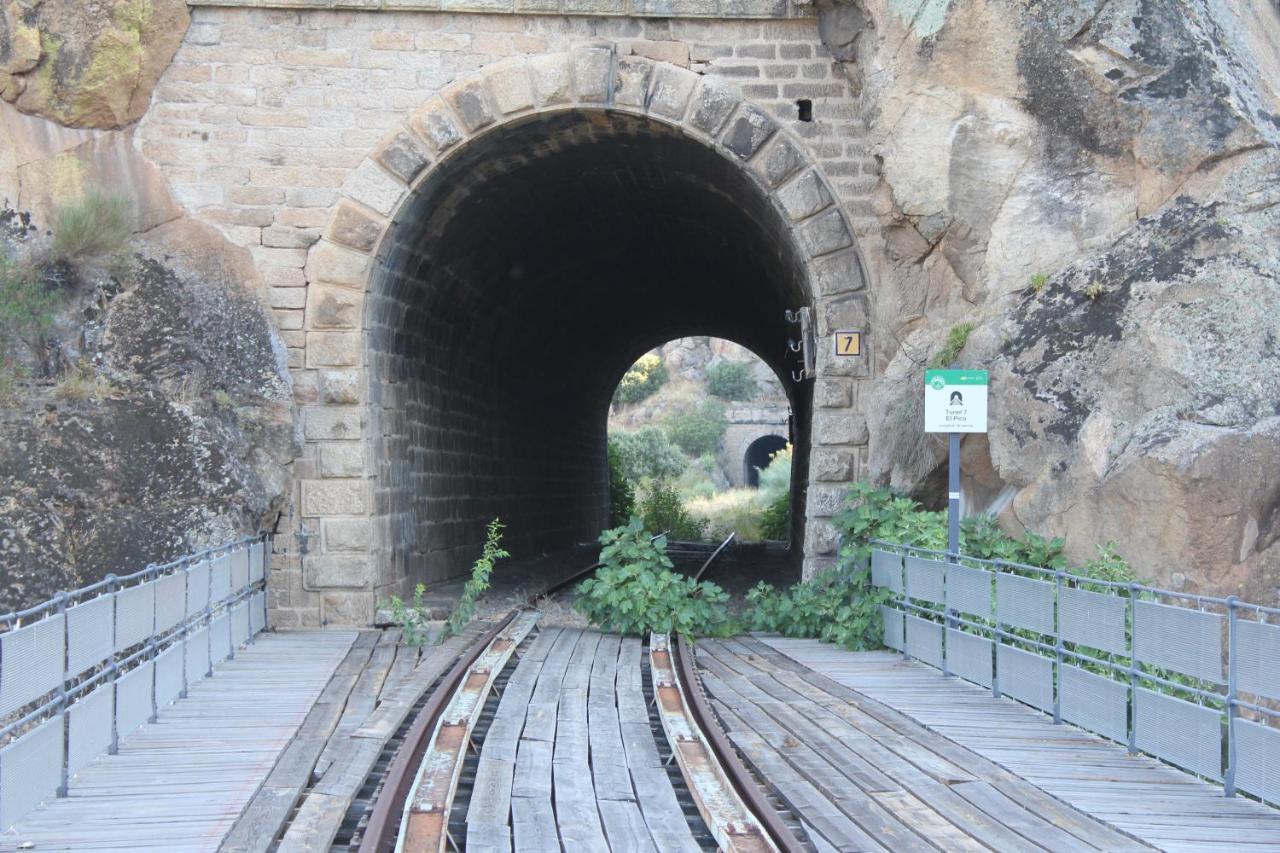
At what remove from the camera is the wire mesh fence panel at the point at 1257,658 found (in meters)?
5.28

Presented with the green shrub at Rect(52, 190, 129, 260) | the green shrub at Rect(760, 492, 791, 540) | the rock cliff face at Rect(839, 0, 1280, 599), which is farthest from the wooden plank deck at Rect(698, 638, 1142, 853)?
the green shrub at Rect(760, 492, 791, 540)

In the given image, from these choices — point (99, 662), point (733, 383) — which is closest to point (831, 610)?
point (99, 662)

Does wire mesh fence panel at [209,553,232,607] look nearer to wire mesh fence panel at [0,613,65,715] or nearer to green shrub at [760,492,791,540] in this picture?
wire mesh fence panel at [0,613,65,715]

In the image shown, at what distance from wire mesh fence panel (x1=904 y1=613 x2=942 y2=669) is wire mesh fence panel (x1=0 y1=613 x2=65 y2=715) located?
18.2ft

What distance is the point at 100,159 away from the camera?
10.9 m

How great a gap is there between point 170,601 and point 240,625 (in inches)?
88.6

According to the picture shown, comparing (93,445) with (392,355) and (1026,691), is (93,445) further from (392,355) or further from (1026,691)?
(1026,691)

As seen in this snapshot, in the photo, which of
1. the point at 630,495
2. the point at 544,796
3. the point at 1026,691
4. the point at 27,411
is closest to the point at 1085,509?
the point at 1026,691

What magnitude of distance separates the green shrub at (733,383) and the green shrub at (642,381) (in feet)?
9.25

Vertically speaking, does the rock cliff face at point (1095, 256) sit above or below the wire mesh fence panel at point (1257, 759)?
above

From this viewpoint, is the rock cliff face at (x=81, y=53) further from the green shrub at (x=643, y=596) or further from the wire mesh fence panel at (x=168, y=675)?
the green shrub at (x=643, y=596)

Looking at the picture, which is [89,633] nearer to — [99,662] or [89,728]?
[99,662]

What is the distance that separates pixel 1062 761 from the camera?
20.5 ft

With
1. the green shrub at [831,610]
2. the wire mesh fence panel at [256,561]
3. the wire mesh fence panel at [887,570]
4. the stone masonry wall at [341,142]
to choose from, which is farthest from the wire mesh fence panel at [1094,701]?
the wire mesh fence panel at [256,561]
